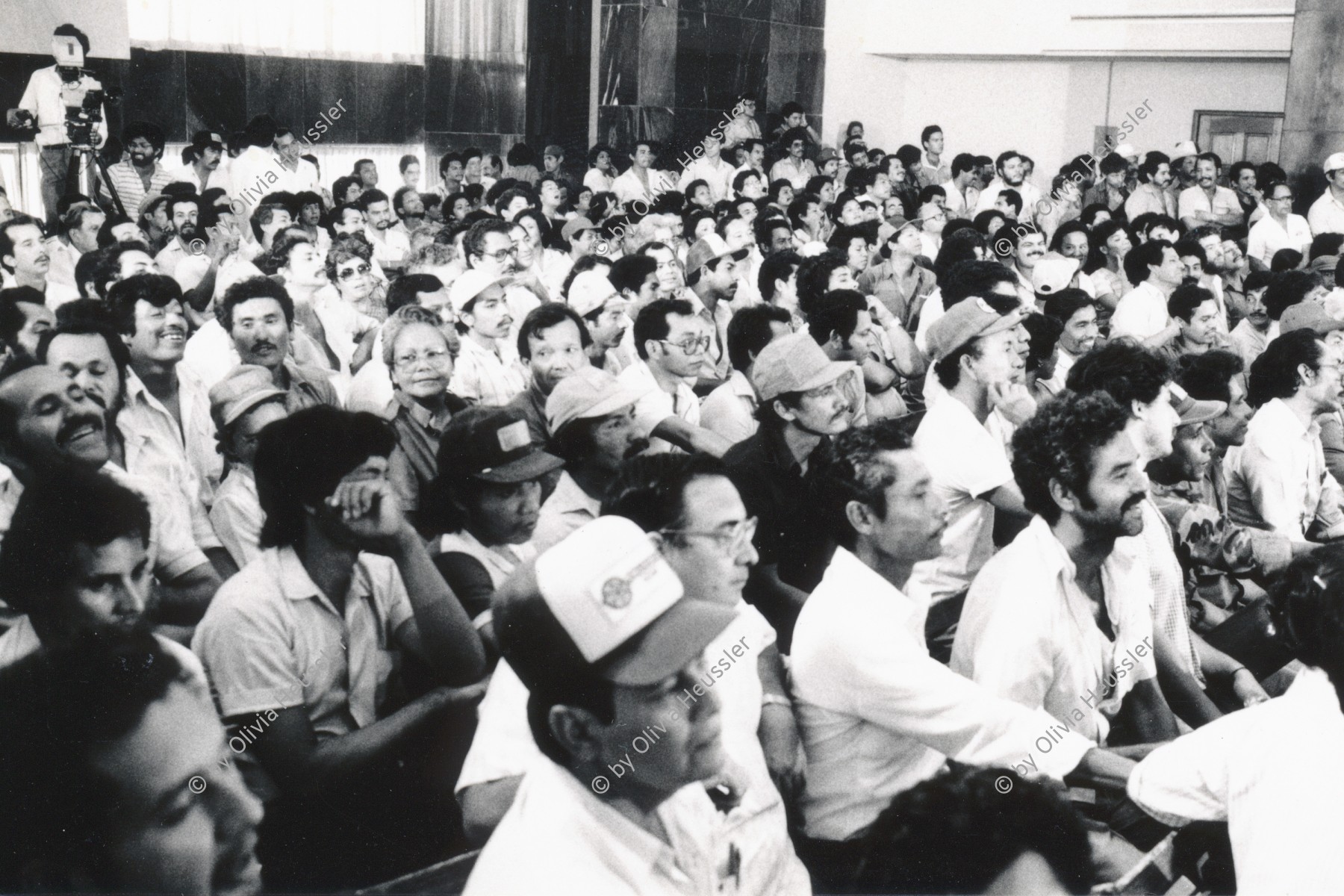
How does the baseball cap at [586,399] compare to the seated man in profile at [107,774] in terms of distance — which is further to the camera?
the baseball cap at [586,399]

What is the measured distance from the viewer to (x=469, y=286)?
15.6 ft

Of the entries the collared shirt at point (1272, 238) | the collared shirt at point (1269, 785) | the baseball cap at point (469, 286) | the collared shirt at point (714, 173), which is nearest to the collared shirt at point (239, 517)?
the collared shirt at point (1269, 785)

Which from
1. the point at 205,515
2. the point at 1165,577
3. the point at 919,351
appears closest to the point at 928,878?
the point at 1165,577

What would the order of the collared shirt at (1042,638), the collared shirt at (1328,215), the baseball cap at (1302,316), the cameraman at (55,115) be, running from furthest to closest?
1. the collared shirt at (1328,215)
2. the cameraman at (55,115)
3. the baseball cap at (1302,316)
4. the collared shirt at (1042,638)

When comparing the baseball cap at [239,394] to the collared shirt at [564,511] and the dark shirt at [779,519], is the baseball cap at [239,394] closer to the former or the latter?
the collared shirt at [564,511]

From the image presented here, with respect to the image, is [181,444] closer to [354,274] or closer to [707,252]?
[354,274]

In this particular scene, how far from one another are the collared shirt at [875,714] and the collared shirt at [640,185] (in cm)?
846

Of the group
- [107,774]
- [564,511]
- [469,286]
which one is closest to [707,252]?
[469,286]

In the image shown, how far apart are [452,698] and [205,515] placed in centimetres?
89

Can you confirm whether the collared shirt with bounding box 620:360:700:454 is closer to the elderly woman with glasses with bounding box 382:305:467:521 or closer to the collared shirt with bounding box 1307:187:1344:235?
the elderly woman with glasses with bounding box 382:305:467:521

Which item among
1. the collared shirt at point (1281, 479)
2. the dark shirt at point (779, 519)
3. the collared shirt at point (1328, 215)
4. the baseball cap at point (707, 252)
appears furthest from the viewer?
the collared shirt at point (1328, 215)

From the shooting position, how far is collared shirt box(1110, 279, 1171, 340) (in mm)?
6078

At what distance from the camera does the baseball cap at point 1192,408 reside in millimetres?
4148

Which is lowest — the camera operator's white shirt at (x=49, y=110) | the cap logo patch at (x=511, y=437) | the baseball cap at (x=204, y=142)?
the cap logo patch at (x=511, y=437)
